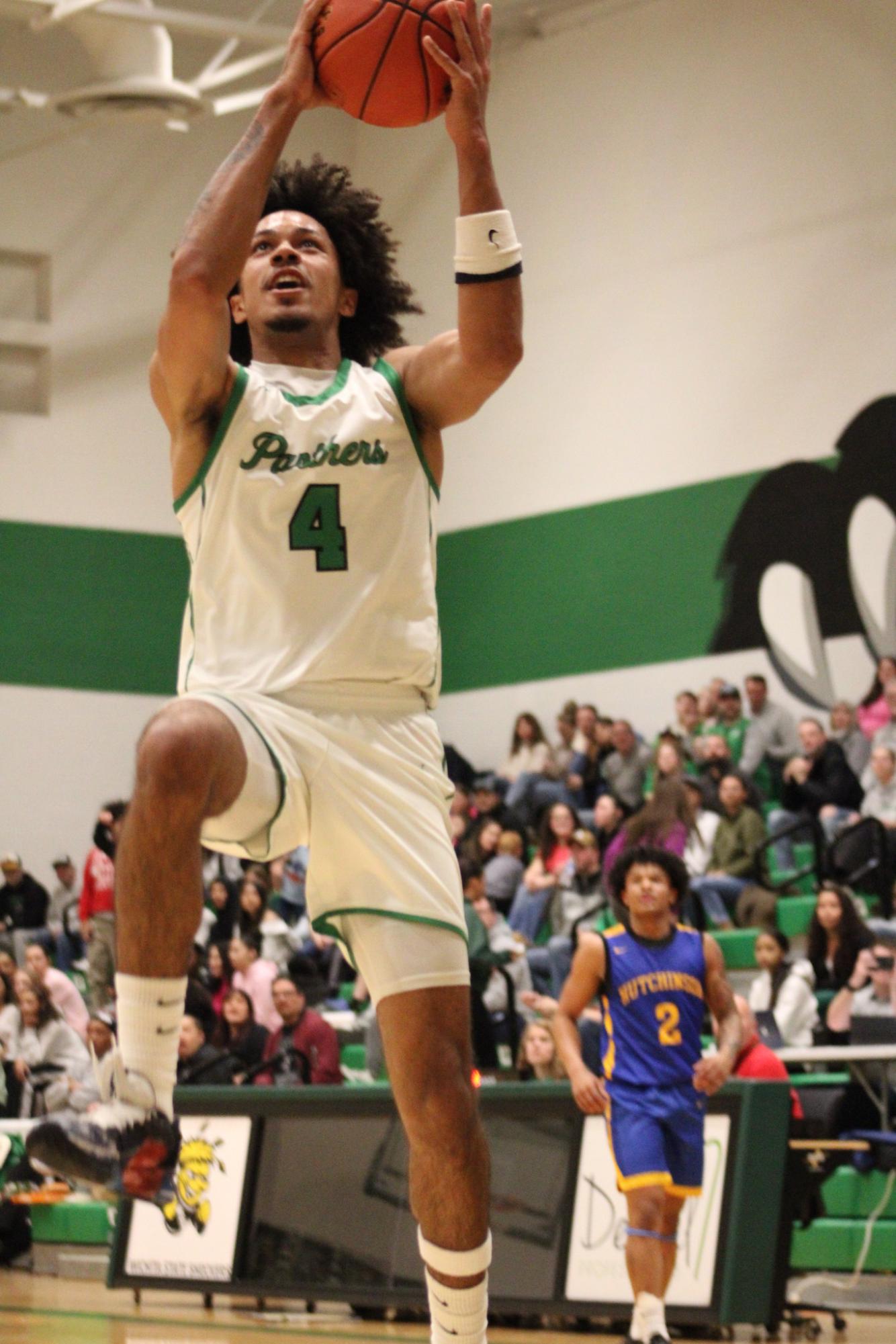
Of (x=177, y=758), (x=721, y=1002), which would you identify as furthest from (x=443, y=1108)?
(x=721, y=1002)

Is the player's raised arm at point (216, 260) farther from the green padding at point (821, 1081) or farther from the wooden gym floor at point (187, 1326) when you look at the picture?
the green padding at point (821, 1081)

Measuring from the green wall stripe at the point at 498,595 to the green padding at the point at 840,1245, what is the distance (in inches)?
351

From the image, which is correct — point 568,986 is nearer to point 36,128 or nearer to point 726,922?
point 726,922

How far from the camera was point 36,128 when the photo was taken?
20.0 meters

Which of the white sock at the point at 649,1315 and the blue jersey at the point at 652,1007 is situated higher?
the blue jersey at the point at 652,1007

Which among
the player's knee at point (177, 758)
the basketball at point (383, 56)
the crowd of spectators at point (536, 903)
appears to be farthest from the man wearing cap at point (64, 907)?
the player's knee at point (177, 758)

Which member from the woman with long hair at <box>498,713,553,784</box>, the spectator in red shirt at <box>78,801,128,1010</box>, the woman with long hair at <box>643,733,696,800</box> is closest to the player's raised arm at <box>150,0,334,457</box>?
the woman with long hair at <box>643,733,696,800</box>

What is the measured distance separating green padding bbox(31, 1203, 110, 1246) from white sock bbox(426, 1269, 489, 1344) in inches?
301

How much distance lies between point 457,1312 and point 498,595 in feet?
52.0

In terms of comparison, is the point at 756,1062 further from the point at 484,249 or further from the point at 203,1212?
the point at 484,249

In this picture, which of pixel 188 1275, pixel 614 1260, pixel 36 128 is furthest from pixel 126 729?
pixel 614 1260

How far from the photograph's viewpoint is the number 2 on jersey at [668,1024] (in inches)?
288

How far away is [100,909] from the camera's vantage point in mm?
16125

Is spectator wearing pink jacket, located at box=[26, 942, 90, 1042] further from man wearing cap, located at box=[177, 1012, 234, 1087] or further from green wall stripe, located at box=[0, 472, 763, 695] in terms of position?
green wall stripe, located at box=[0, 472, 763, 695]
